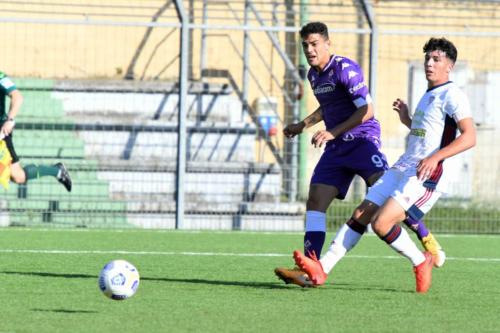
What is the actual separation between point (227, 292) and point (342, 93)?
1915 millimetres

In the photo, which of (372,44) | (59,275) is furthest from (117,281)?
(372,44)

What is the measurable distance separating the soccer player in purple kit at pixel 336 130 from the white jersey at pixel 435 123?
0.58 m

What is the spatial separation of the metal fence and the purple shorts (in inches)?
230

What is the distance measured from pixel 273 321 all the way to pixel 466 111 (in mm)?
2343

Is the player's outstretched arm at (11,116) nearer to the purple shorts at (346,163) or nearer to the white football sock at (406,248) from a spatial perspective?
the purple shorts at (346,163)

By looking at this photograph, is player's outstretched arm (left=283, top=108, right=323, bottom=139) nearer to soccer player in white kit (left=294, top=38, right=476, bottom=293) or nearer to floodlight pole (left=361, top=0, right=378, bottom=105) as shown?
soccer player in white kit (left=294, top=38, right=476, bottom=293)

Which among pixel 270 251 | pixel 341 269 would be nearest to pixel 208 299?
pixel 341 269

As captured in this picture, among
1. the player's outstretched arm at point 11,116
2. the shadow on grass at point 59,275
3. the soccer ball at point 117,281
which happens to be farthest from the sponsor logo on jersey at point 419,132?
the player's outstretched arm at point 11,116

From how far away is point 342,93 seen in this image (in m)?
9.05

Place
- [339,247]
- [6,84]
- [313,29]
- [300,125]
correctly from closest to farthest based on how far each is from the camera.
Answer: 1. [339,247]
2. [313,29]
3. [300,125]
4. [6,84]

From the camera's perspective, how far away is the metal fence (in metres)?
15.5

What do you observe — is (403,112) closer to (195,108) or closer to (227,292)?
(227,292)

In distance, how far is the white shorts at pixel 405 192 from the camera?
326 inches

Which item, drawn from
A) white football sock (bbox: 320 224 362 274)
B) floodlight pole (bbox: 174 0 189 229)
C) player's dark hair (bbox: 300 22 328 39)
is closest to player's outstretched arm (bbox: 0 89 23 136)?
floodlight pole (bbox: 174 0 189 229)
